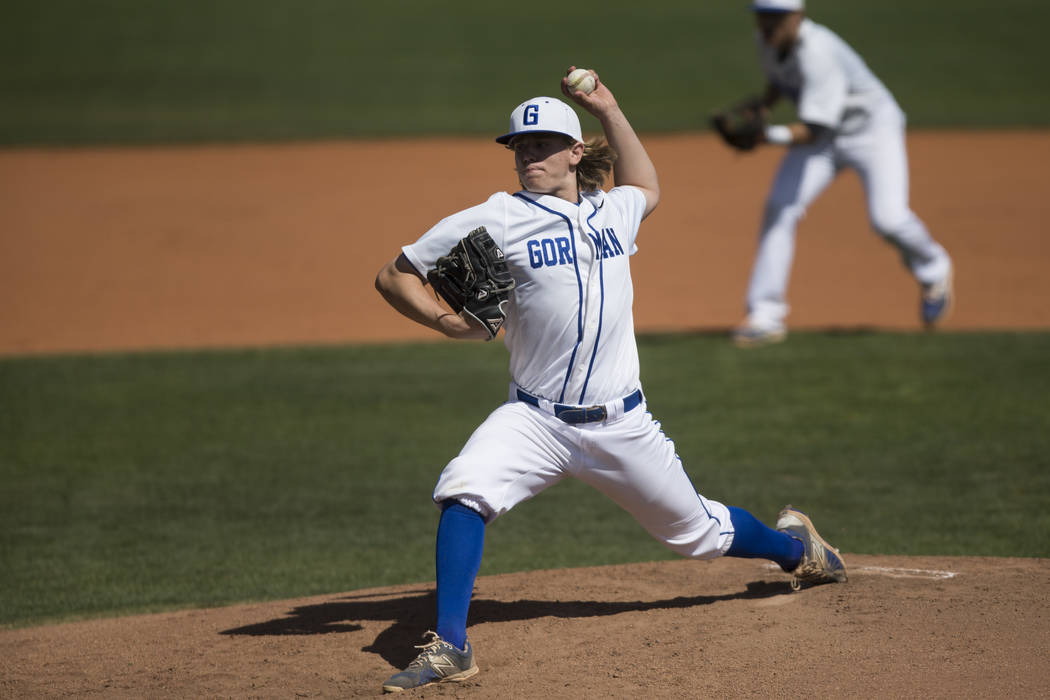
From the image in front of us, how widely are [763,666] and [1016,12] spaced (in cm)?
2386

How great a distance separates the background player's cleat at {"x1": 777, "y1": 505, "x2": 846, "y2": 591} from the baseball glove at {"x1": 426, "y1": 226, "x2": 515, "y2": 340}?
1494 mm

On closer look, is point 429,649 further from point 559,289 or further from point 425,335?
point 425,335

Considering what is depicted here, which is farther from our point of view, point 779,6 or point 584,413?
point 779,6

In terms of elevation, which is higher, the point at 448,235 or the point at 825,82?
the point at 825,82

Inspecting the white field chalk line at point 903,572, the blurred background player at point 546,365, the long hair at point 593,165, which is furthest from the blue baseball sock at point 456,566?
the white field chalk line at point 903,572

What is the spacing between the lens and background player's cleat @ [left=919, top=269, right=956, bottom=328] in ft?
30.7

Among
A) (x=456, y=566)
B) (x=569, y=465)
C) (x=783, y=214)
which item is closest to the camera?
(x=456, y=566)

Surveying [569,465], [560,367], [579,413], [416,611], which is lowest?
[416,611]

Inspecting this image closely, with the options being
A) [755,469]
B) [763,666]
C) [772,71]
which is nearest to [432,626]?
[763,666]

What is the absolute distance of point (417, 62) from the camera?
23.2 m

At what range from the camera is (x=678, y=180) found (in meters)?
15.0

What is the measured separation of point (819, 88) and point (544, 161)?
16.7 ft

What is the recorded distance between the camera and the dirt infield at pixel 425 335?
4.07 meters

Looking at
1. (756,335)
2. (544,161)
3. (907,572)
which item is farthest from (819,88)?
(544,161)
